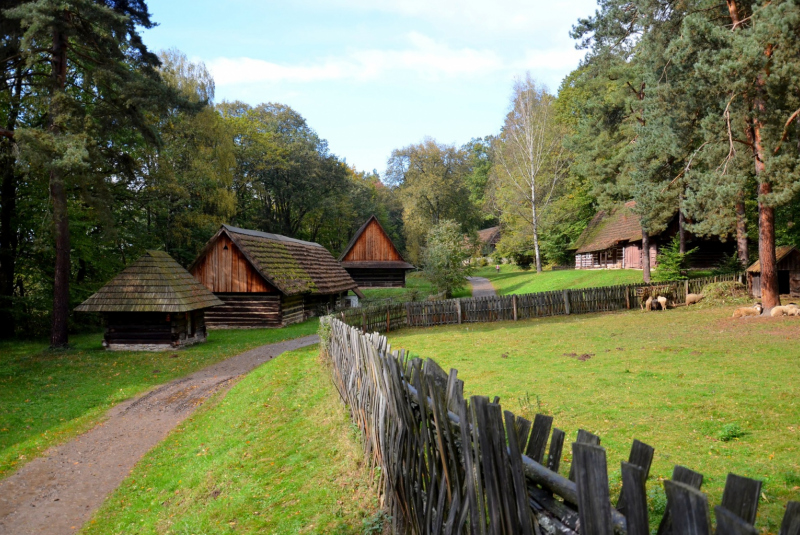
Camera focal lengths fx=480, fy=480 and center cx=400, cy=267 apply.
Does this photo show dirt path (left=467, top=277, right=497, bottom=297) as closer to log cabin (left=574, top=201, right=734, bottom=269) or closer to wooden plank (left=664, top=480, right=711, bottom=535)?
log cabin (left=574, top=201, right=734, bottom=269)

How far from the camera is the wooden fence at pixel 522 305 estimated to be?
22438mm

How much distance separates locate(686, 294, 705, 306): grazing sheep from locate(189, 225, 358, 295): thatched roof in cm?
1907

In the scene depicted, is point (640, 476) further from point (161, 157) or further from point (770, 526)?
point (161, 157)

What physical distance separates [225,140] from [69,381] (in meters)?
23.5

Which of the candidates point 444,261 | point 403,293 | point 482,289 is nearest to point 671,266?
point 444,261

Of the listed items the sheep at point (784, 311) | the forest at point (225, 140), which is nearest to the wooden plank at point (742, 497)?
the forest at point (225, 140)

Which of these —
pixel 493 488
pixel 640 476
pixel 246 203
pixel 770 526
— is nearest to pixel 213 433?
pixel 493 488

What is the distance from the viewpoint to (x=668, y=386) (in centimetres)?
905

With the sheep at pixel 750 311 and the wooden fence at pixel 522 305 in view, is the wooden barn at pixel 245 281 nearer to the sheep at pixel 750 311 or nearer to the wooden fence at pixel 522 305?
the wooden fence at pixel 522 305

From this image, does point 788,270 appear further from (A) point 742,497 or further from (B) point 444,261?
(A) point 742,497

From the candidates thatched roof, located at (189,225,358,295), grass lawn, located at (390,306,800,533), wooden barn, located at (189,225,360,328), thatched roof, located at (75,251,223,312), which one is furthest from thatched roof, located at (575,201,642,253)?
thatched roof, located at (75,251,223,312)

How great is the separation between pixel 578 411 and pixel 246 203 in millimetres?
44954

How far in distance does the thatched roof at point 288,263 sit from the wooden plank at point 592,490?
75.0ft

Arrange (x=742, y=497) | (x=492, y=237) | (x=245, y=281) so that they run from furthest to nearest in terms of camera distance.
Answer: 1. (x=492, y=237)
2. (x=245, y=281)
3. (x=742, y=497)
